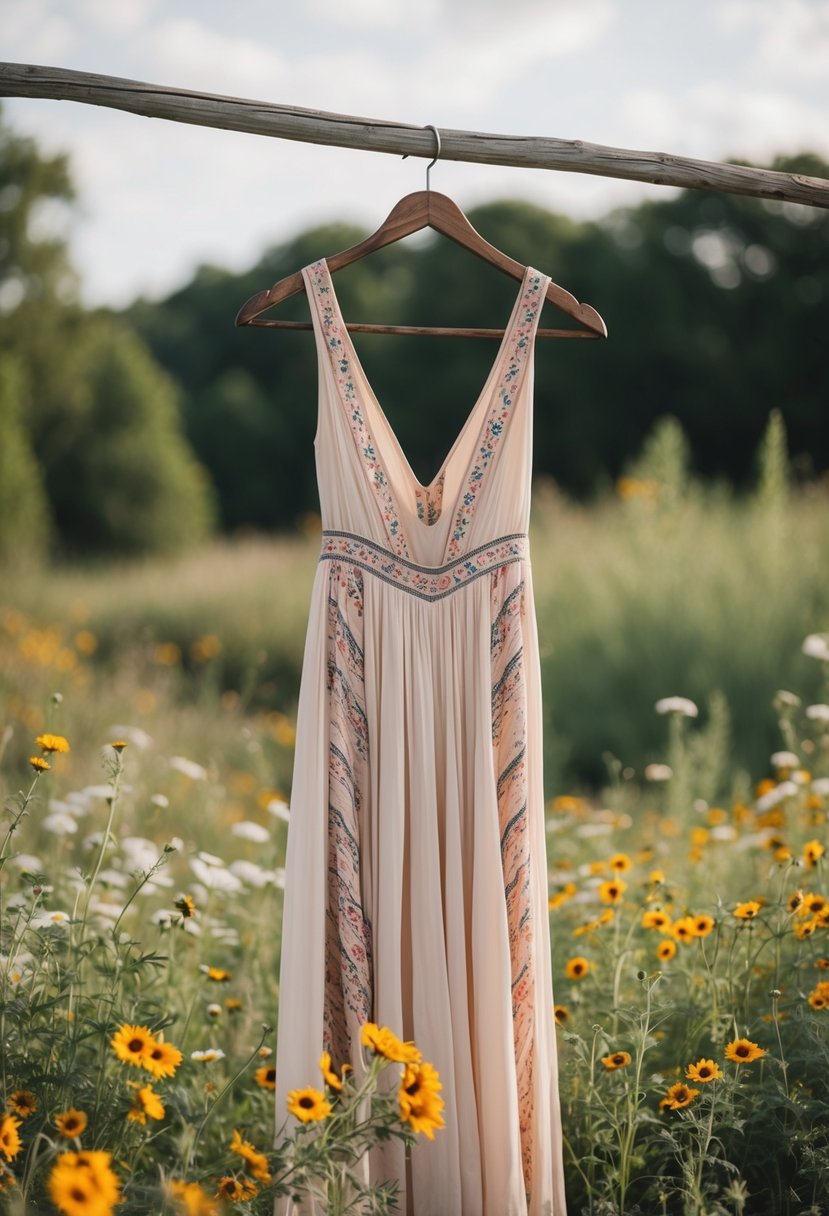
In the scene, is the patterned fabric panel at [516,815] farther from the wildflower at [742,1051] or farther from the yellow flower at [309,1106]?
the yellow flower at [309,1106]

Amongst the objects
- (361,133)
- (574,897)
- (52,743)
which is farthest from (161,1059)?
(361,133)

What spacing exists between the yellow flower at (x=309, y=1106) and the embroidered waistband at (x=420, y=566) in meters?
0.83

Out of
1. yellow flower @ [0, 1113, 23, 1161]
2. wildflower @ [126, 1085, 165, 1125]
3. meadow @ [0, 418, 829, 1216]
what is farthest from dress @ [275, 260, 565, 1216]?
yellow flower @ [0, 1113, 23, 1161]

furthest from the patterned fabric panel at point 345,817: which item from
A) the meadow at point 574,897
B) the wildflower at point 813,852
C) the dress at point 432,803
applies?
the wildflower at point 813,852

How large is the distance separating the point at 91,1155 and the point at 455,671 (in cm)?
97

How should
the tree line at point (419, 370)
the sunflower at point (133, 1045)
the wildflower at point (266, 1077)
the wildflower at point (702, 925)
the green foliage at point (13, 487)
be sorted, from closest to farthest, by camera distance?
the sunflower at point (133, 1045) → the wildflower at point (266, 1077) → the wildflower at point (702, 925) → the green foliage at point (13, 487) → the tree line at point (419, 370)

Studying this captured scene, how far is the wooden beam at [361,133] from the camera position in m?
1.86

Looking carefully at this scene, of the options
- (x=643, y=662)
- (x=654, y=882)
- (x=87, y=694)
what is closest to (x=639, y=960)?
(x=654, y=882)

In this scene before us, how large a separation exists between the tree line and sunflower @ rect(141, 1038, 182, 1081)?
11333mm

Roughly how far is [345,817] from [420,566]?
46 centimetres

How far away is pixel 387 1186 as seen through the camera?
1669mm

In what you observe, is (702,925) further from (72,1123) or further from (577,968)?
(72,1123)

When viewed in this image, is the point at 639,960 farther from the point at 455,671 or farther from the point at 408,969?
the point at 455,671

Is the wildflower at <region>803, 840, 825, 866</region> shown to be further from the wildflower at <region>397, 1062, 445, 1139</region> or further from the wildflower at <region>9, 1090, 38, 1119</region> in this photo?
the wildflower at <region>9, 1090, 38, 1119</region>
